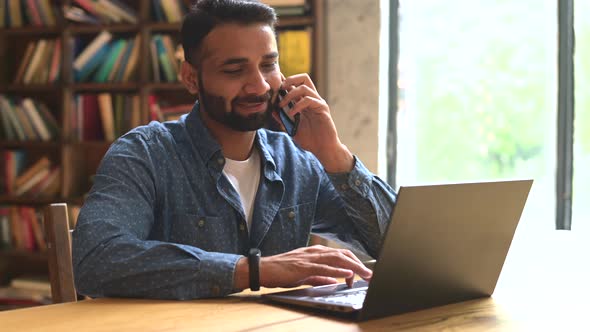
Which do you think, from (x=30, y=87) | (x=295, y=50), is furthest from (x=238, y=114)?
(x=30, y=87)

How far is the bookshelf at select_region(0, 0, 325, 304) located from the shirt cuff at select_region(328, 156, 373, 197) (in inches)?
76.8

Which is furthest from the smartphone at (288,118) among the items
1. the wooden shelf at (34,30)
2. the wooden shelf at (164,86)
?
the wooden shelf at (34,30)

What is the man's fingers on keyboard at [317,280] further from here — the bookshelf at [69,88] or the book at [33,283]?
the book at [33,283]

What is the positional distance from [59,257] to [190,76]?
0.53 m

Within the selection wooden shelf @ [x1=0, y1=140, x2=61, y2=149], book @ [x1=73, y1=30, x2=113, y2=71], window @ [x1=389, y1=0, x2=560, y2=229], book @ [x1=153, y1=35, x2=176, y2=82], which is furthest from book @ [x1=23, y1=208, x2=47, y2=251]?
window @ [x1=389, y1=0, x2=560, y2=229]

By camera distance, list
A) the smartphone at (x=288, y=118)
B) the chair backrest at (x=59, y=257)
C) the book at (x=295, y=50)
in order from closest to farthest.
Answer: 1. the chair backrest at (x=59, y=257)
2. the smartphone at (x=288, y=118)
3. the book at (x=295, y=50)

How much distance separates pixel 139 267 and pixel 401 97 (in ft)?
9.16

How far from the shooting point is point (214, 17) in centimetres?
165

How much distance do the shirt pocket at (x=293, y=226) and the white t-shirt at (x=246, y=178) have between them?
0.24ft

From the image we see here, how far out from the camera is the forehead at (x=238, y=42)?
160 centimetres

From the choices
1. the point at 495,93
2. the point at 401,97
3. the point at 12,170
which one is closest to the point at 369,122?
the point at 401,97

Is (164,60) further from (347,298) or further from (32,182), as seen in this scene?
(347,298)

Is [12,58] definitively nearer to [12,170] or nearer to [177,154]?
[12,170]

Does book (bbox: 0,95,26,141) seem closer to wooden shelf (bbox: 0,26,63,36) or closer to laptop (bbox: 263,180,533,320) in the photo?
wooden shelf (bbox: 0,26,63,36)
